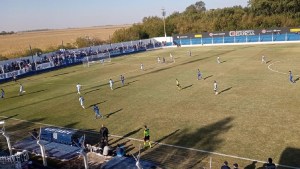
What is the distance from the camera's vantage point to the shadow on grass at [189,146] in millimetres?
18719

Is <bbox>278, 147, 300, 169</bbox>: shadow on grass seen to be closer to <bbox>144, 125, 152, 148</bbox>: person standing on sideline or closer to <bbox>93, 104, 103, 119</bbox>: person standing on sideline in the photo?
<bbox>144, 125, 152, 148</bbox>: person standing on sideline

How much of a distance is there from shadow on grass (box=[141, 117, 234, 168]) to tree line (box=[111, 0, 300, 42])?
3103 inches

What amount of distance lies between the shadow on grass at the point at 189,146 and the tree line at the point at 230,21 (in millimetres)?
78816

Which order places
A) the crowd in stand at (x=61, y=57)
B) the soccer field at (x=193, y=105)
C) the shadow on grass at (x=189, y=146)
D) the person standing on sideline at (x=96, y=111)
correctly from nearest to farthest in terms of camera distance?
the shadow on grass at (x=189, y=146) → the soccer field at (x=193, y=105) → the person standing on sideline at (x=96, y=111) → the crowd in stand at (x=61, y=57)

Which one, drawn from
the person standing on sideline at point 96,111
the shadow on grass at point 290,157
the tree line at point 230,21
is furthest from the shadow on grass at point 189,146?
the tree line at point 230,21

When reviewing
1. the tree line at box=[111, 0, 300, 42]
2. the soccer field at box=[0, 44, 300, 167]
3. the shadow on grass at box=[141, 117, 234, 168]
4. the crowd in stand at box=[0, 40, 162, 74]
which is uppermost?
the tree line at box=[111, 0, 300, 42]

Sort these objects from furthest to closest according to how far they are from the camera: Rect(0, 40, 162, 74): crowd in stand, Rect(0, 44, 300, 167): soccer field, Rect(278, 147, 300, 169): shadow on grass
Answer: Rect(0, 40, 162, 74): crowd in stand → Rect(0, 44, 300, 167): soccer field → Rect(278, 147, 300, 169): shadow on grass

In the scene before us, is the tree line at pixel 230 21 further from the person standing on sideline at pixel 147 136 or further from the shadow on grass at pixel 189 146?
the person standing on sideline at pixel 147 136

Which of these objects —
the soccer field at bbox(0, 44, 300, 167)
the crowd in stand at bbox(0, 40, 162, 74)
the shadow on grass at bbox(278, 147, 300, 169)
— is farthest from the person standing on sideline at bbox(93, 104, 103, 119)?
the crowd in stand at bbox(0, 40, 162, 74)

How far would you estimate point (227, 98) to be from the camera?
30594mm

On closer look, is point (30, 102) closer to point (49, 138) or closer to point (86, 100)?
point (86, 100)

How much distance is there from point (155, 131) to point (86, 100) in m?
13.5

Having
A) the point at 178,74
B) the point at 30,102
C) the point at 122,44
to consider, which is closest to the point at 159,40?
the point at 122,44

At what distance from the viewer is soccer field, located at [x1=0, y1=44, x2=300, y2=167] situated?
68.9 feet
